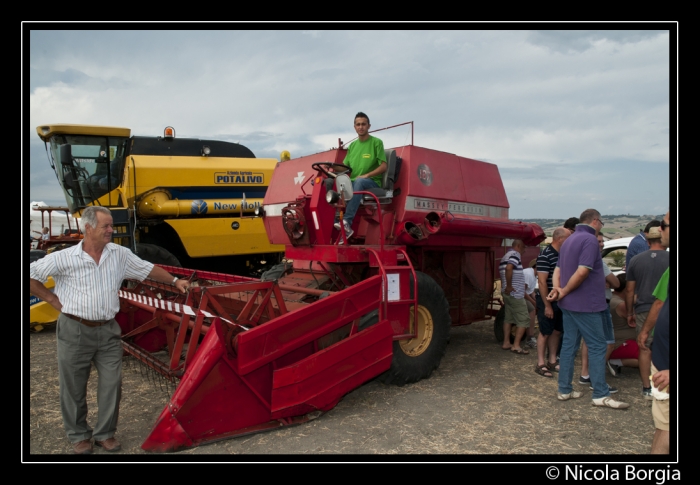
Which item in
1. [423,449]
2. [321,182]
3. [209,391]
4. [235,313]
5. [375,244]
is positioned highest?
[321,182]

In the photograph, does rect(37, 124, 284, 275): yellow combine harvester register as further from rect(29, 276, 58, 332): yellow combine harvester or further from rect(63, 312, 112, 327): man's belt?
rect(63, 312, 112, 327): man's belt

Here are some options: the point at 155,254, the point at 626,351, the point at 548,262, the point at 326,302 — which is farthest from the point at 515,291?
the point at 155,254

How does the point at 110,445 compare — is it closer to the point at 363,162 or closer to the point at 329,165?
the point at 329,165

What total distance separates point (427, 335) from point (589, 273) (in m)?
1.63

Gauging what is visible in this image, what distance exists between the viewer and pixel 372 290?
4559 mm

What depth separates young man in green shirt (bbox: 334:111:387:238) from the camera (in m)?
5.34

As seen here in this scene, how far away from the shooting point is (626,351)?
5398 millimetres

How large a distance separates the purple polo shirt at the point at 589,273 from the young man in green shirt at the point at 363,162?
6.68 feet

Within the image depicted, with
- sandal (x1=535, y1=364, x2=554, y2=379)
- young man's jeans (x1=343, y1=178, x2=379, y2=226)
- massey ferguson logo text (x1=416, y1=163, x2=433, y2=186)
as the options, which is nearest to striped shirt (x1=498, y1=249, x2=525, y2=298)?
sandal (x1=535, y1=364, x2=554, y2=379)

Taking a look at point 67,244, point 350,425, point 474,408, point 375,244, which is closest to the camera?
point 350,425
